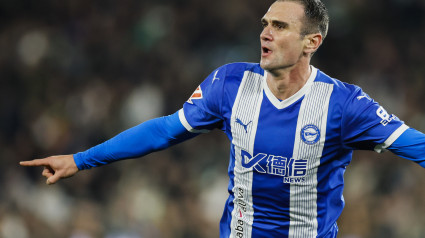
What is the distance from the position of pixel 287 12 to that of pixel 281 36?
0.13m

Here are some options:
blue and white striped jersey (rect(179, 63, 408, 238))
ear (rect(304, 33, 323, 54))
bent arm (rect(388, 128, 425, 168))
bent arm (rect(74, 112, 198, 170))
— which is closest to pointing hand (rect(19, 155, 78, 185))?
bent arm (rect(74, 112, 198, 170))

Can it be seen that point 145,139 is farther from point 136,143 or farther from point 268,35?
point 268,35

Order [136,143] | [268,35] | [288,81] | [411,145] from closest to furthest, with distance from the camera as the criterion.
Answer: [411,145] < [268,35] < [288,81] < [136,143]

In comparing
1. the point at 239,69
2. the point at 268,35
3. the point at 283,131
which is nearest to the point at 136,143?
the point at 239,69

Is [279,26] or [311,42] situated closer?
[279,26]

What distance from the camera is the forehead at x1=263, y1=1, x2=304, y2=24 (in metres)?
3.76

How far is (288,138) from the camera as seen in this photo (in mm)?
3795

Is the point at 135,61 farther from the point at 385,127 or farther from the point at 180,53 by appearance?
the point at 385,127

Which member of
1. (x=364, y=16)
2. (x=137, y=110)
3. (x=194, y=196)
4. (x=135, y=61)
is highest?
(x=364, y=16)

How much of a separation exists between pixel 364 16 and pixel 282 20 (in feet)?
21.8

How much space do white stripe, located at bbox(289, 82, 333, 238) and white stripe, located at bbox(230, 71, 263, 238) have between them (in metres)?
0.24

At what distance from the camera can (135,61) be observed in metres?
9.90

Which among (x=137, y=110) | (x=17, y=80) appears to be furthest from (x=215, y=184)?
(x=17, y=80)

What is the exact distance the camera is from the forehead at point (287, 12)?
3.76m
